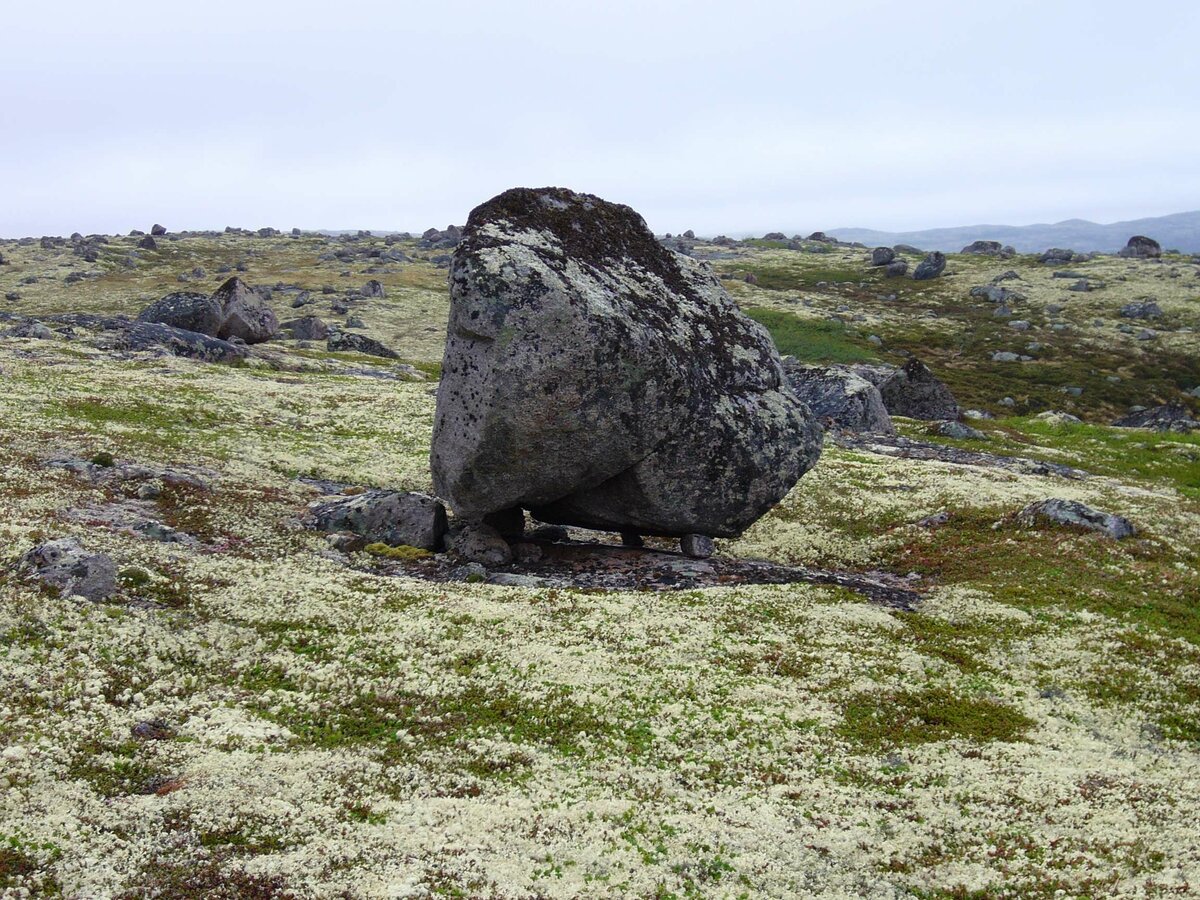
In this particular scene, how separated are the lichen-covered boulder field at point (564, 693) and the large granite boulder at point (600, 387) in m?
3.99

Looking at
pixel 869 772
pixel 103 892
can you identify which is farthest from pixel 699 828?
pixel 103 892

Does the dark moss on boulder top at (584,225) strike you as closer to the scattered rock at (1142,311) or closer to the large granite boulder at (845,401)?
the large granite boulder at (845,401)

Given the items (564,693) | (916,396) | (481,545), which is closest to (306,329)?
(916,396)

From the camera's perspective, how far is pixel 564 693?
868 inches

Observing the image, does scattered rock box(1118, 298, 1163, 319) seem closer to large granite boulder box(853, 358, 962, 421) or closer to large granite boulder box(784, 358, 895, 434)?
large granite boulder box(853, 358, 962, 421)

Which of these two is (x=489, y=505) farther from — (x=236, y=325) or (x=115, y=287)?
(x=115, y=287)

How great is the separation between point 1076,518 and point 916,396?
39.3m

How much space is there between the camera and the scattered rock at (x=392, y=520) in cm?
3394

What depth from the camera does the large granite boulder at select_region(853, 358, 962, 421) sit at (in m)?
73.4

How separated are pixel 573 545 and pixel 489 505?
572 centimetres

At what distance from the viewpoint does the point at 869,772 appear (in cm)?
1917

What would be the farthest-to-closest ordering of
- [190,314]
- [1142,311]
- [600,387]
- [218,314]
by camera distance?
[1142,311] → [218,314] → [190,314] → [600,387]

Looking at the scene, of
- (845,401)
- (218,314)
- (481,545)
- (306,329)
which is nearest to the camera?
(481,545)

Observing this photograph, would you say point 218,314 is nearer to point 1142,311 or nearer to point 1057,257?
point 1142,311
